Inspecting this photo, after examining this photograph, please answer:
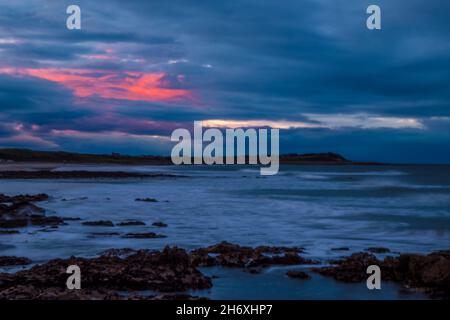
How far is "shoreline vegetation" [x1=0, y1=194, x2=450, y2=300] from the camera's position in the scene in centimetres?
1116

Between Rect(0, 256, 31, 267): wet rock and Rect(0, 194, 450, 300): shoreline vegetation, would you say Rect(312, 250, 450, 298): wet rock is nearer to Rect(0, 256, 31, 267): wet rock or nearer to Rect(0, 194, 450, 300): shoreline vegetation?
Rect(0, 194, 450, 300): shoreline vegetation

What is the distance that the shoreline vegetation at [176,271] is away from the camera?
1116cm

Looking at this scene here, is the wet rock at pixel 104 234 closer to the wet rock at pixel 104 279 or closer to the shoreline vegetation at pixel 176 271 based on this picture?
the shoreline vegetation at pixel 176 271

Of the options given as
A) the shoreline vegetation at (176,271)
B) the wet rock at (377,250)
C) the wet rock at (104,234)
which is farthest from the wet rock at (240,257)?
the wet rock at (104,234)

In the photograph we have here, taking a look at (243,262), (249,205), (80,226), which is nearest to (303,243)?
(243,262)

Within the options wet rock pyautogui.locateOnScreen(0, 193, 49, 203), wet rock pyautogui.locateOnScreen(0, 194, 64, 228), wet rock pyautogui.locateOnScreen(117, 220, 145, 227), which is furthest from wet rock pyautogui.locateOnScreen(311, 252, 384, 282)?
wet rock pyautogui.locateOnScreen(0, 193, 49, 203)

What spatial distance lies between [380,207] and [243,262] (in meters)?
25.3

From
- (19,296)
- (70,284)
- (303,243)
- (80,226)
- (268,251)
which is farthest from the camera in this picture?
(80,226)

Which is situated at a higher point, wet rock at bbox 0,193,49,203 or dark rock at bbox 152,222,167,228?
wet rock at bbox 0,193,49,203

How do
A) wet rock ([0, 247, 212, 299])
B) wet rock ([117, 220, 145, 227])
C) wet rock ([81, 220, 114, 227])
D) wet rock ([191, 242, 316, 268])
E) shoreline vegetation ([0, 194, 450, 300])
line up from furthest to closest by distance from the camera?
wet rock ([117, 220, 145, 227])
wet rock ([81, 220, 114, 227])
wet rock ([191, 242, 316, 268])
shoreline vegetation ([0, 194, 450, 300])
wet rock ([0, 247, 212, 299])

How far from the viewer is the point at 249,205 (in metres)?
35.8

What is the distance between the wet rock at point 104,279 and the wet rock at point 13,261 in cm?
160

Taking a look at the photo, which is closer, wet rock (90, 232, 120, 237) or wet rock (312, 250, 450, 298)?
wet rock (312, 250, 450, 298)
